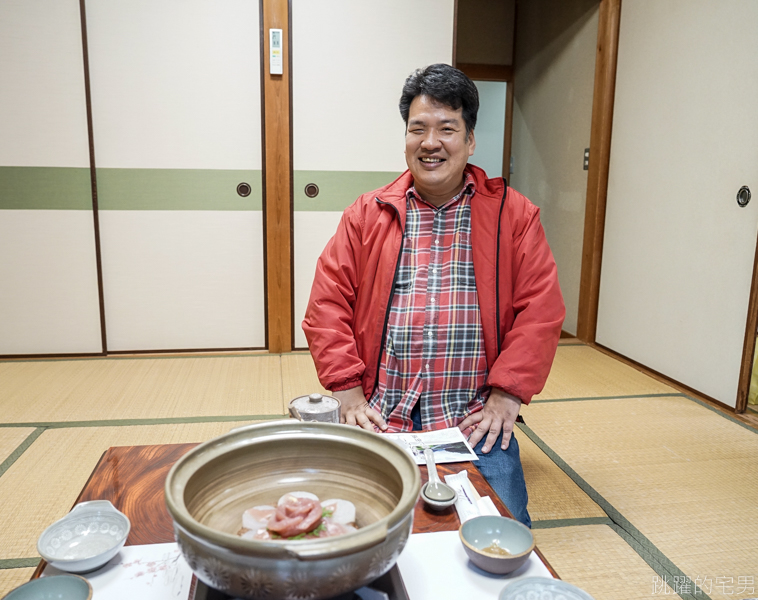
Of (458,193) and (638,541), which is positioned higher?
(458,193)

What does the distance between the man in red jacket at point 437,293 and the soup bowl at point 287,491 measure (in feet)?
2.39

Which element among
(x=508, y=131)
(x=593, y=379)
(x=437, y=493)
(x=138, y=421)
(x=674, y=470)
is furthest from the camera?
(x=508, y=131)

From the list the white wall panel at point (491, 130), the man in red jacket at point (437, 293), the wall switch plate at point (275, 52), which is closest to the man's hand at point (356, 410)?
the man in red jacket at point (437, 293)

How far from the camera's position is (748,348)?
2521 millimetres

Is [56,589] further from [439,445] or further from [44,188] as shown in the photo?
[44,188]

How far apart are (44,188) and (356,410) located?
8.34 feet

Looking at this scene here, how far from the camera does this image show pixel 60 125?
313 cm

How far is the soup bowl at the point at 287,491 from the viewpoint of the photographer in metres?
0.55

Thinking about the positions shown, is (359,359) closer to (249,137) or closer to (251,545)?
(251,545)

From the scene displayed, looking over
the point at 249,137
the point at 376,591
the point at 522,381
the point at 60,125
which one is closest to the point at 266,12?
the point at 249,137

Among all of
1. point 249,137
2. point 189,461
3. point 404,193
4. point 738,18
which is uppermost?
point 738,18

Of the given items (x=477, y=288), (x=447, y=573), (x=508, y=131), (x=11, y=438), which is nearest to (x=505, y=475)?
(x=477, y=288)

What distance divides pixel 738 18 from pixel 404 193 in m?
1.95

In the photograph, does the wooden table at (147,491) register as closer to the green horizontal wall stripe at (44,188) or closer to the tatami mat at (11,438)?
the tatami mat at (11,438)
